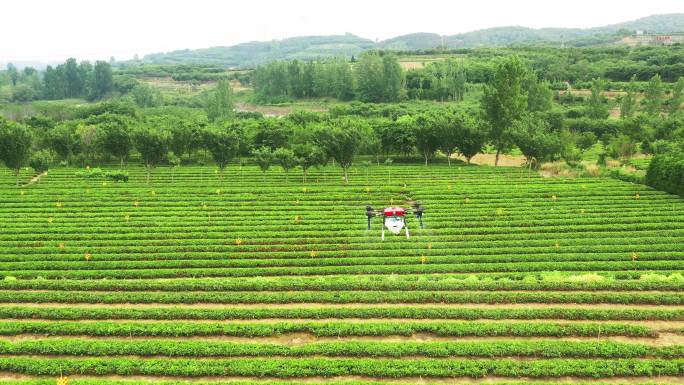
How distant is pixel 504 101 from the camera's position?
215 ft

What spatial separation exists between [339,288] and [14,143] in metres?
42.7

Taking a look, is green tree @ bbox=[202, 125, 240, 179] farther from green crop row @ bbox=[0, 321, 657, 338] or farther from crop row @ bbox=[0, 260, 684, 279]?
green crop row @ bbox=[0, 321, 657, 338]

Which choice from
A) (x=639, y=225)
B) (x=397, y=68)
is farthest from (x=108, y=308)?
(x=397, y=68)

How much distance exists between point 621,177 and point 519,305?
36.7 meters

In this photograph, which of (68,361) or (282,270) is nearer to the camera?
(68,361)

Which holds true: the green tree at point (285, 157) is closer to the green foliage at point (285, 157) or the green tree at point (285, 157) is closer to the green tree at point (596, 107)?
the green foliage at point (285, 157)

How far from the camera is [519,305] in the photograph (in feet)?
83.4

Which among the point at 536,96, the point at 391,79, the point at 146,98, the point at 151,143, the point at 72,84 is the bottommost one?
the point at 151,143

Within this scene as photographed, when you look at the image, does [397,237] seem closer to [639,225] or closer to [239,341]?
[239,341]

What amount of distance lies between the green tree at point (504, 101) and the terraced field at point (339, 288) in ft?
68.7

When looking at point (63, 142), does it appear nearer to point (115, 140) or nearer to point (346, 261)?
point (115, 140)

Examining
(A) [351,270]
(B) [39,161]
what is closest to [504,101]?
(A) [351,270]

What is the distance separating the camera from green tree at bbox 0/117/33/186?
50281mm

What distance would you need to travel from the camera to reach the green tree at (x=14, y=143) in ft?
165
